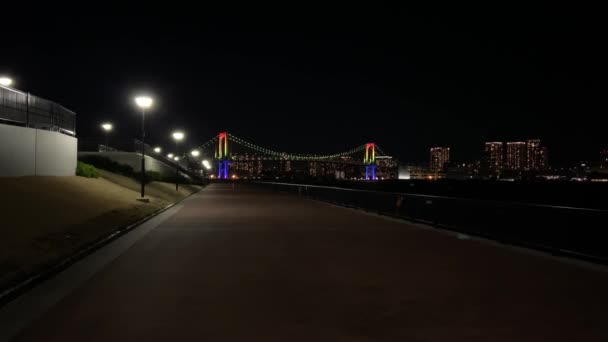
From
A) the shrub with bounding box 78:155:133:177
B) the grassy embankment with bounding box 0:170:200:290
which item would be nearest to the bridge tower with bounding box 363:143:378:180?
the shrub with bounding box 78:155:133:177

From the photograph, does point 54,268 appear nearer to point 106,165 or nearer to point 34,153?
point 34,153

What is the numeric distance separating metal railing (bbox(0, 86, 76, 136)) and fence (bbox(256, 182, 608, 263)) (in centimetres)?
1482

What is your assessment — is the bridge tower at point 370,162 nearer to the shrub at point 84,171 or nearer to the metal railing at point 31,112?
the shrub at point 84,171

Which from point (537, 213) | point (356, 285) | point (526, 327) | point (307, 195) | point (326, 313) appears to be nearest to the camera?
point (526, 327)

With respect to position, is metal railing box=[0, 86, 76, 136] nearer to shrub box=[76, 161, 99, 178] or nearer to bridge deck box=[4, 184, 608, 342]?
shrub box=[76, 161, 99, 178]

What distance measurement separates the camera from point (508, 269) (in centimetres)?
1080

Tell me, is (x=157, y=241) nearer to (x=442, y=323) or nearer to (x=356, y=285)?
(x=356, y=285)

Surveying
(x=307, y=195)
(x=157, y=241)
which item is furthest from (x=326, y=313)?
(x=307, y=195)

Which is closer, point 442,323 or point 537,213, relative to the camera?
point 442,323

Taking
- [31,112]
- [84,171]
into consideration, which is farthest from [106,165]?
[31,112]

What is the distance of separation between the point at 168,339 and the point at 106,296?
257 centimetres

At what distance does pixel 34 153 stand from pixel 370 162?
121 m

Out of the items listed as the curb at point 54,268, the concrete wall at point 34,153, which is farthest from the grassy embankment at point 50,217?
the concrete wall at point 34,153

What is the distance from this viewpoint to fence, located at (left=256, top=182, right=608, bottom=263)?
11992 mm
